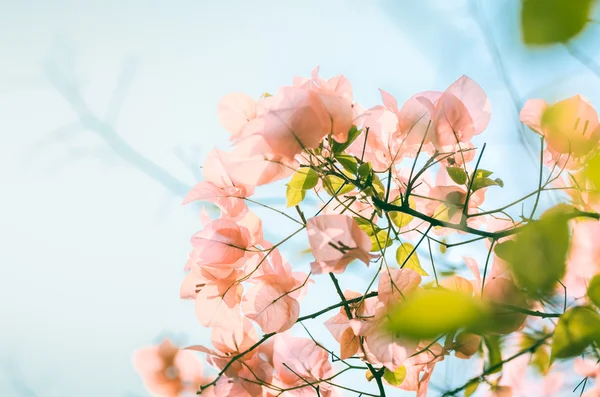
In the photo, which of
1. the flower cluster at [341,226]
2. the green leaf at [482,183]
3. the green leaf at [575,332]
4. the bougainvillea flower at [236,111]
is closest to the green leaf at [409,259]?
the flower cluster at [341,226]

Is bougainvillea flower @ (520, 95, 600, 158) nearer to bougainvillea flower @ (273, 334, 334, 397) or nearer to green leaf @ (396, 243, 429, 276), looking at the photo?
green leaf @ (396, 243, 429, 276)

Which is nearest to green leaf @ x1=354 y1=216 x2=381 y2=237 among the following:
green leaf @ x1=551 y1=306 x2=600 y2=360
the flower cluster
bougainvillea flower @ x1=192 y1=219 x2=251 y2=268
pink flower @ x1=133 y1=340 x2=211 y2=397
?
the flower cluster

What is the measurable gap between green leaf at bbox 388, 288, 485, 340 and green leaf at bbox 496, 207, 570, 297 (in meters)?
0.02

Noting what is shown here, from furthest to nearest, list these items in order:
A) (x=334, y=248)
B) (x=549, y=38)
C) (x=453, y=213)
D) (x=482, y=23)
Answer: (x=453, y=213), (x=334, y=248), (x=482, y=23), (x=549, y=38)

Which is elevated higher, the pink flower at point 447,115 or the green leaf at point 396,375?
the pink flower at point 447,115

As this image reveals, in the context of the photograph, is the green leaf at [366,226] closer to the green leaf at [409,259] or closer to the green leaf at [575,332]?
the green leaf at [409,259]

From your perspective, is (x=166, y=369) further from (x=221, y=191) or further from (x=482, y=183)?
(x=482, y=183)

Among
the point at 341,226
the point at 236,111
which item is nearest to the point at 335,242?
the point at 341,226

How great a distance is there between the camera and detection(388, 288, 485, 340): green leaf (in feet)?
0.45

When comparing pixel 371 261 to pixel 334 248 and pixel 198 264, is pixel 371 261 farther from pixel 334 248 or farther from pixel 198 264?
pixel 198 264

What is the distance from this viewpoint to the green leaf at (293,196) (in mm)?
539

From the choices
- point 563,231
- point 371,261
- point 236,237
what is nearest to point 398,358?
point 371,261

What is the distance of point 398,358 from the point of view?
0.44 metres

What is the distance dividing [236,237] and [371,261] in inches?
5.5
